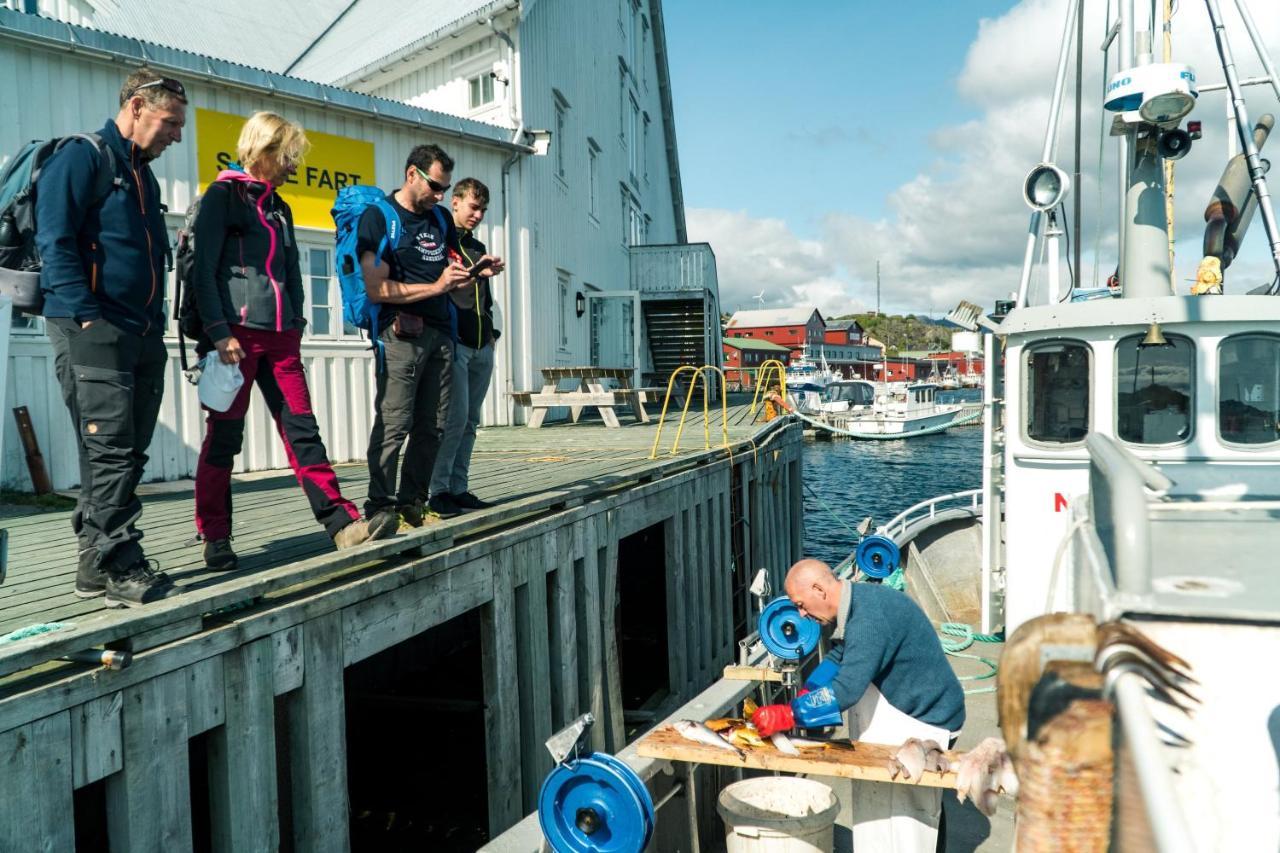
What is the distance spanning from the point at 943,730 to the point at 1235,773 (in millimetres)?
2151

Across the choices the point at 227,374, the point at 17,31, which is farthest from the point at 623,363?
the point at 227,374

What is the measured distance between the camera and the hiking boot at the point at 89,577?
375 centimetres

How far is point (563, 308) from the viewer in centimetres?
1680

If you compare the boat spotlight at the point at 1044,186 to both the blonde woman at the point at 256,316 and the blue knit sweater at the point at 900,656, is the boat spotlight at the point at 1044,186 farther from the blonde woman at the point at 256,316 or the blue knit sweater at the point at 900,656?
the blonde woman at the point at 256,316

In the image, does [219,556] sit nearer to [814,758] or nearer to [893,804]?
[814,758]

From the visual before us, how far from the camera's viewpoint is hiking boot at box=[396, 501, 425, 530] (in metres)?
5.11

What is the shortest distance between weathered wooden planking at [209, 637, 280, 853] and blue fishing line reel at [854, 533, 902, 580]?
5.21 meters

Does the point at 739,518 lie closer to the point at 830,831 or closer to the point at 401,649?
the point at 401,649

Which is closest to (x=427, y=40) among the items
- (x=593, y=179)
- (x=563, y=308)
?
(x=563, y=308)

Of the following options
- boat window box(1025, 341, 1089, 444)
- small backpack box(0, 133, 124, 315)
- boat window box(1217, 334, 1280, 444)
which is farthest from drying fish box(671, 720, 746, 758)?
boat window box(1217, 334, 1280, 444)

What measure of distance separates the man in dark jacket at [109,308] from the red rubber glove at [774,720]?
258 cm

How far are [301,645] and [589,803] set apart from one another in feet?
5.06

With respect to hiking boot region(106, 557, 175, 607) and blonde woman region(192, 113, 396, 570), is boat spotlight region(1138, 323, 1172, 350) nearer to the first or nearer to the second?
blonde woman region(192, 113, 396, 570)

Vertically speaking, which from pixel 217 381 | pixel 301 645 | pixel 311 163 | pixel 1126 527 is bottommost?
pixel 301 645
